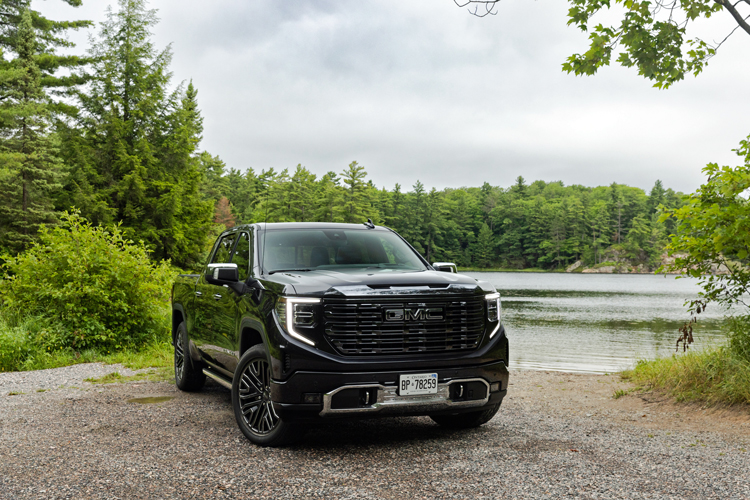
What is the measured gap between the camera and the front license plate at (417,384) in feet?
16.5

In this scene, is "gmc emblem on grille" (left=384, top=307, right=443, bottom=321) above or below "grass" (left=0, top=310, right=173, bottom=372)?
above

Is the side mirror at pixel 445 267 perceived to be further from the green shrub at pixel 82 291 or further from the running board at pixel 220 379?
the green shrub at pixel 82 291

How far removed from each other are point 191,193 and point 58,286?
2979 cm

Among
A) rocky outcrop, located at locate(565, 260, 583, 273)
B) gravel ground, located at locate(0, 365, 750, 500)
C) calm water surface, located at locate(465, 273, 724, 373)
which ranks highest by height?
gravel ground, located at locate(0, 365, 750, 500)

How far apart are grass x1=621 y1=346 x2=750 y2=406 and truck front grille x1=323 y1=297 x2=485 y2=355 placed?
365 centimetres

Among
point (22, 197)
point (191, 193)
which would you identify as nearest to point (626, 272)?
point (191, 193)

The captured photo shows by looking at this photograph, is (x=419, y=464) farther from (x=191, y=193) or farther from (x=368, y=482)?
(x=191, y=193)

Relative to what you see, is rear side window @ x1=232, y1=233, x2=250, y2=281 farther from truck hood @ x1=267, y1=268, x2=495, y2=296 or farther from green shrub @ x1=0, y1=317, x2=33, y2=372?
green shrub @ x1=0, y1=317, x2=33, y2=372

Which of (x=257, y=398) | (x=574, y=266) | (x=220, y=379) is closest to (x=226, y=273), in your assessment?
(x=257, y=398)

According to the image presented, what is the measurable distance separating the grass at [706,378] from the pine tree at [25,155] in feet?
81.5

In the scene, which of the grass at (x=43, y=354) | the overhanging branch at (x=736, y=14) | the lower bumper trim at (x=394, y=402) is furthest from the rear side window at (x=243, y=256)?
the overhanging branch at (x=736, y=14)

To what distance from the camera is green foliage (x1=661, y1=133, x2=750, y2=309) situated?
22.9ft

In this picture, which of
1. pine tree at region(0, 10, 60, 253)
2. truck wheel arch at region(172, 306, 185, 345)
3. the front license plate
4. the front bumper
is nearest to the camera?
the front bumper

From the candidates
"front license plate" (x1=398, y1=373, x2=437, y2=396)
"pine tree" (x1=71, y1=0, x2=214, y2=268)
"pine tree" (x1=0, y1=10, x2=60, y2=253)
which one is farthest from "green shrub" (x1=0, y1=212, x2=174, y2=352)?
"pine tree" (x1=71, y1=0, x2=214, y2=268)
